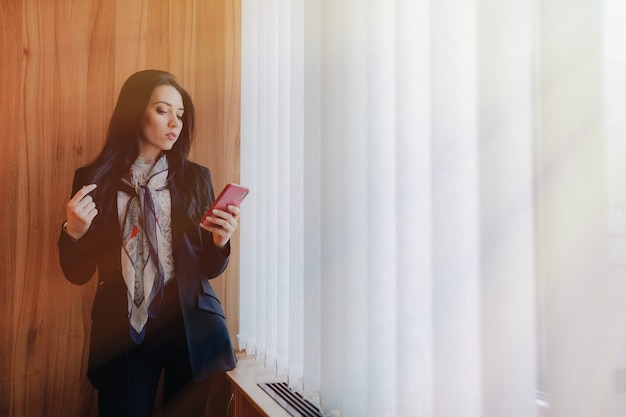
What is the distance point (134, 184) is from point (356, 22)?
40.3 inches

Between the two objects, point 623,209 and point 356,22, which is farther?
point 356,22

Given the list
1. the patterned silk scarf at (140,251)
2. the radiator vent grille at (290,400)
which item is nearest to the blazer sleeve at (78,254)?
the patterned silk scarf at (140,251)

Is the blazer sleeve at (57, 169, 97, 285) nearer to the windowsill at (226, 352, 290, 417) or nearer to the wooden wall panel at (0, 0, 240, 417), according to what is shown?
the wooden wall panel at (0, 0, 240, 417)

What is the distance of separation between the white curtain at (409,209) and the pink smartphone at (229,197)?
269mm

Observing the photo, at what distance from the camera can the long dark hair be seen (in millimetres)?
1640

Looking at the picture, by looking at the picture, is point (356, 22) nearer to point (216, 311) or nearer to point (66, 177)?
point (216, 311)

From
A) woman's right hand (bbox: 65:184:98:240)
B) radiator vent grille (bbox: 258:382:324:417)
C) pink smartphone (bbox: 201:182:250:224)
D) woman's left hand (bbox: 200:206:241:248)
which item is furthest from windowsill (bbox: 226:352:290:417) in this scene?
woman's right hand (bbox: 65:184:98:240)

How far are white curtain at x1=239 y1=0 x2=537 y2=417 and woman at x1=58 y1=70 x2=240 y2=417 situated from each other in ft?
1.27

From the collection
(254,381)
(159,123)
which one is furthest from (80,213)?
(254,381)

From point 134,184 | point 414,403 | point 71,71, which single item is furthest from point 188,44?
point 414,403

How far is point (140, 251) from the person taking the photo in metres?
1.61

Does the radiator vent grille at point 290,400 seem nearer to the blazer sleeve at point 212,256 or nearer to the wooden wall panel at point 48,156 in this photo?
the blazer sleeve at point 212,256

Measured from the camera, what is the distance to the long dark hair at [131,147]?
5.38 ft

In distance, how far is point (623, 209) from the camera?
1.67 feet
